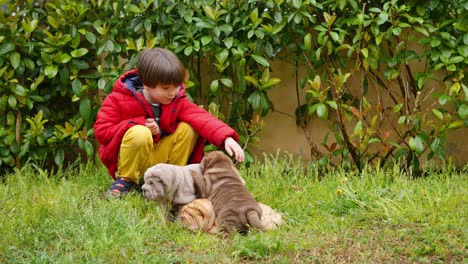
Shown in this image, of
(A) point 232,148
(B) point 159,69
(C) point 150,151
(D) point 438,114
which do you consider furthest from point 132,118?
(D) point 438,114

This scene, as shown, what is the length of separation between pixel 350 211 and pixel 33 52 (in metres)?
3.19

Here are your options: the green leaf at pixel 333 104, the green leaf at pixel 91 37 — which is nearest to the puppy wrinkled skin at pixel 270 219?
the green leaf at pixel 333 104

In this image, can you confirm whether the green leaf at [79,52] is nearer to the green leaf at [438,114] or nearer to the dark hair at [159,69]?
the dark hair at [159,69]

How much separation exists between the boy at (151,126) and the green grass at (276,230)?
0.94 feet

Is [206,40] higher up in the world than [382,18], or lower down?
lower down

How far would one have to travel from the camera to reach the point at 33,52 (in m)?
5.73

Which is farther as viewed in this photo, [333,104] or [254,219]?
[333,104]

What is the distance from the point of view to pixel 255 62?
572 cm

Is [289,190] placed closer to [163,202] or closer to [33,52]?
[163,202]

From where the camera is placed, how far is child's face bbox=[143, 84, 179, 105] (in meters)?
4.37

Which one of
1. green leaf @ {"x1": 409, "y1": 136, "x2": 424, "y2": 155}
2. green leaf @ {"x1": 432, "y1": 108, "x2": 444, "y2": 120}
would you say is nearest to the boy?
green leaf @ {"x1": 409, "y1": 136, "x2": 424, "y2": 155}

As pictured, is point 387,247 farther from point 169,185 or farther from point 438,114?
point 438,114

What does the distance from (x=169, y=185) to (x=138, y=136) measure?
1.87 ft

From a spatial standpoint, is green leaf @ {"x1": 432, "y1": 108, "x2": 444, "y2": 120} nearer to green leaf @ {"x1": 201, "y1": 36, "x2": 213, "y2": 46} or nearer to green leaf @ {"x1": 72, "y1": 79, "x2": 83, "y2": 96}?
green leaf @ {"x1": 201, "y1": 36, "x2": 213, "y2": 46}
